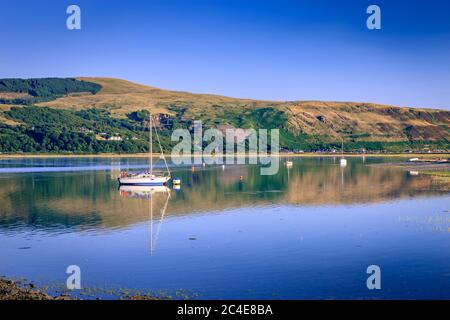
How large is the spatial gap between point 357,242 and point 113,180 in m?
76.2

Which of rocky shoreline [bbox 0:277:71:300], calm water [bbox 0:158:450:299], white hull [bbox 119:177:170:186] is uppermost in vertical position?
white hull [bbox 119:177:170:186]

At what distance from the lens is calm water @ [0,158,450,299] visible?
33.2m

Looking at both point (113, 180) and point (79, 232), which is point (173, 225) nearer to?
point (79, 232)

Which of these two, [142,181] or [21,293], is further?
[142,181]

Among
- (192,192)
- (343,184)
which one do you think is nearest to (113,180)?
(192,192)

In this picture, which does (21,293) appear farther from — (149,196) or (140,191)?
(140,191)

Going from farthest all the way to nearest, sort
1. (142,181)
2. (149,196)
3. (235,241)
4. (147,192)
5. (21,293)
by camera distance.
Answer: (142,181)
(147,192)
(149,196)
(235,241)
(21,293)

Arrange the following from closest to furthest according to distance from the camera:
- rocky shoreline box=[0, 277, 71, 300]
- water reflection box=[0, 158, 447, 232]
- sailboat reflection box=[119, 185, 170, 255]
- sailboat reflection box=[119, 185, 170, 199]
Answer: rocky shoreline box=[0, 277, 71, 300]
water reflection box=[0, 158, 447, 232]
sailboat reflection box=[119, 185, 170, 255]
sailboat reflection box=[119, 185, 170, 199]

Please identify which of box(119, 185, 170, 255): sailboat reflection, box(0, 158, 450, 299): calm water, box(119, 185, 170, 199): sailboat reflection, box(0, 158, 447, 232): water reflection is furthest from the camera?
box(119, 185, 170, 199): sailboat reflection

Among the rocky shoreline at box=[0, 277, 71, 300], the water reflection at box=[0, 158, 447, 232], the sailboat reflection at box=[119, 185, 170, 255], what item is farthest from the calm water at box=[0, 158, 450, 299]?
the rocky shoreline at box=[0, 277, 71, 300]

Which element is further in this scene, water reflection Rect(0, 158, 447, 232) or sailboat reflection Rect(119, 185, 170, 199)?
sailboat reflection Rect(119, 185, 170, 199)

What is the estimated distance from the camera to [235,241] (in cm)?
4681

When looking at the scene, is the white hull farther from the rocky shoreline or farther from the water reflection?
the rocky shoreline

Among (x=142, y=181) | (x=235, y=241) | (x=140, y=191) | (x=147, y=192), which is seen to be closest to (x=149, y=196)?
(x=147, y=192)
